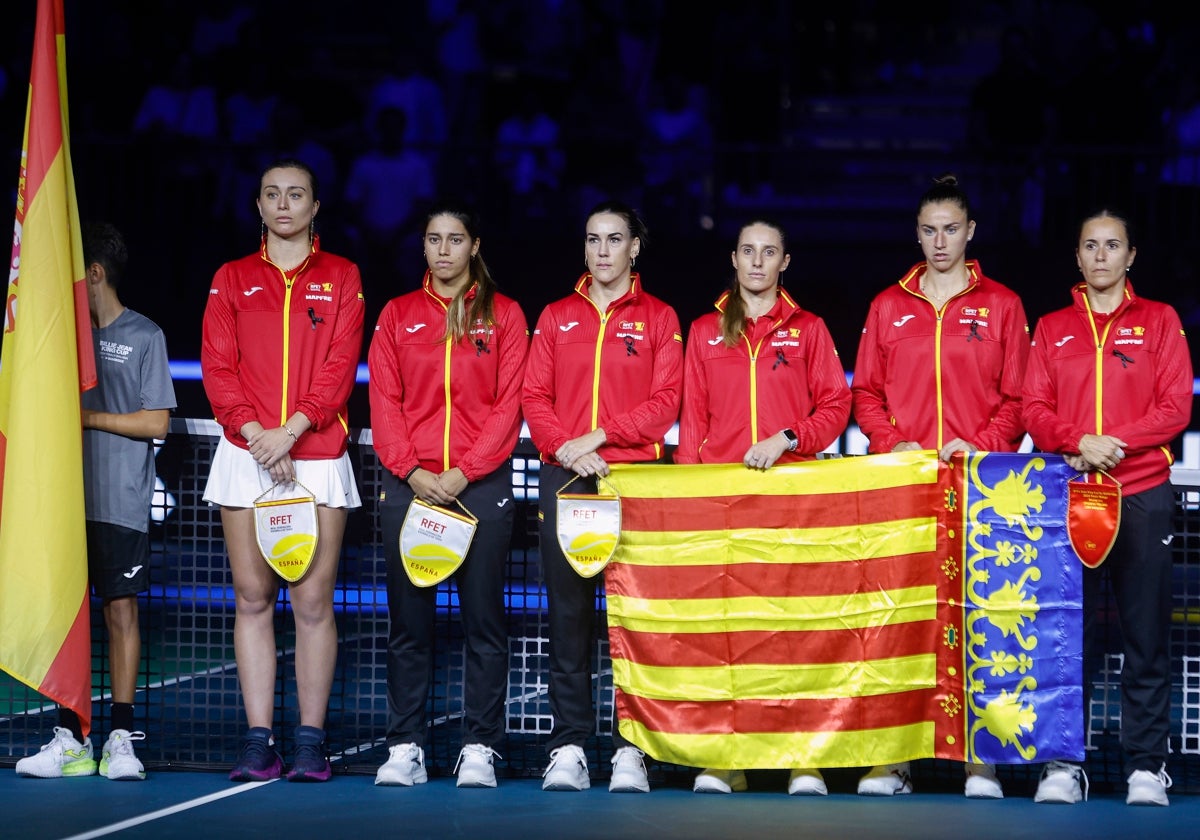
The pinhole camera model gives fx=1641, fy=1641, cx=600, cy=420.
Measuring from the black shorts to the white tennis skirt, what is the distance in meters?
0.42

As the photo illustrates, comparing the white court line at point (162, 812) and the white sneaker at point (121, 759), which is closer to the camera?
the white court line at point (162, 812)

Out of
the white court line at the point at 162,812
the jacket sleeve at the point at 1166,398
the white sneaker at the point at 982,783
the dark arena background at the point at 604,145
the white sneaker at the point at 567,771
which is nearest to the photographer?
the white court line at the point at 162,812

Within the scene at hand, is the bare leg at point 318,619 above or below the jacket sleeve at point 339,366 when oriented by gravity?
below

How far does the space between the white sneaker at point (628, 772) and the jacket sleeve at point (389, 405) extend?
134cm

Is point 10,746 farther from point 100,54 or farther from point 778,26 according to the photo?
point 778,26

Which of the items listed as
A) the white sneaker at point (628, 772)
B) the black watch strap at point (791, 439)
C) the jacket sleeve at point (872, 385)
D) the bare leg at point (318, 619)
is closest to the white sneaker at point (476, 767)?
the white sneaker at point (628, 772)

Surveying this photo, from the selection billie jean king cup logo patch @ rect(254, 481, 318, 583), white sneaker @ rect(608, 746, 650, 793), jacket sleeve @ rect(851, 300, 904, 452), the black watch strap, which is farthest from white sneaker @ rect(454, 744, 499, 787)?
jacket sleeve @ rect(851, 300, 904, 452)

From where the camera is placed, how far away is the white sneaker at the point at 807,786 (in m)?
6.05

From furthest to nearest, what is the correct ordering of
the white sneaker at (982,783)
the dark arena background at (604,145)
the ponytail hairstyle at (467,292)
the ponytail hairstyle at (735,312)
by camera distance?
the dark arena background at (604,145) < the ponytail hairstyle at (467,292) < the ponytail hairstyle at (735,312) < the white sneaker at (982,783)

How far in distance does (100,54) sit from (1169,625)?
1047 centimetres

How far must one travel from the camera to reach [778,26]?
15070 mm

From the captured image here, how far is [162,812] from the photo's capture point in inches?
226

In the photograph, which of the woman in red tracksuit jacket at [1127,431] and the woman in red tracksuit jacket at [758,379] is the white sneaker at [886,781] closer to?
the woman in red tracksuit jacket at [758,379]

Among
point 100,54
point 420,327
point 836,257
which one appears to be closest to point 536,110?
point 836,257
